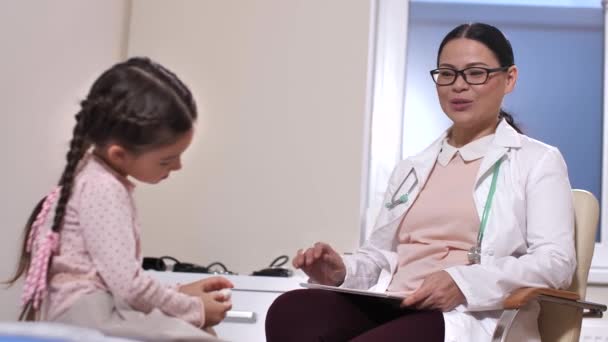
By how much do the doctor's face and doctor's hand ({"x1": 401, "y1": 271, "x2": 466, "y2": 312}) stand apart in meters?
0.47

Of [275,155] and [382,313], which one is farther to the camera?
[275,155]

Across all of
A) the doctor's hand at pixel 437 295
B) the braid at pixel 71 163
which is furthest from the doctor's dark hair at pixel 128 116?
the doctor's hand at pixel 437 295

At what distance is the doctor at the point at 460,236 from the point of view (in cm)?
179

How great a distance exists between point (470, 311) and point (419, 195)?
401 mm

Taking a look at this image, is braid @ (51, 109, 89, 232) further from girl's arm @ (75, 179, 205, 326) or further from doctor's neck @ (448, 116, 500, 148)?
doctor's neck @ (448, 116, 500, 148)

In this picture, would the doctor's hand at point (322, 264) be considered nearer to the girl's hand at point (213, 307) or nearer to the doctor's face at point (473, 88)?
the doctor's face at point (473, 88)

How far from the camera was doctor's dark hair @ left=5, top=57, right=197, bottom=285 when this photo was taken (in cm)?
130

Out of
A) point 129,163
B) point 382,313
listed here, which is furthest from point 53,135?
point 129,163

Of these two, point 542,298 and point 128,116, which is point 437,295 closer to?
point 542,298

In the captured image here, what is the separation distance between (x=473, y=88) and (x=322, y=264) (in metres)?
0.57

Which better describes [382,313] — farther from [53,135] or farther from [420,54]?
[420,54]

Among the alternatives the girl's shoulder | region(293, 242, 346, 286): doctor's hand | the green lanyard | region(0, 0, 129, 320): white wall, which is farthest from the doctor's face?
region(0, 0, 129, 320): white wall

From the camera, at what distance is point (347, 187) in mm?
3291

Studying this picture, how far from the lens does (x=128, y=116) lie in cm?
130
